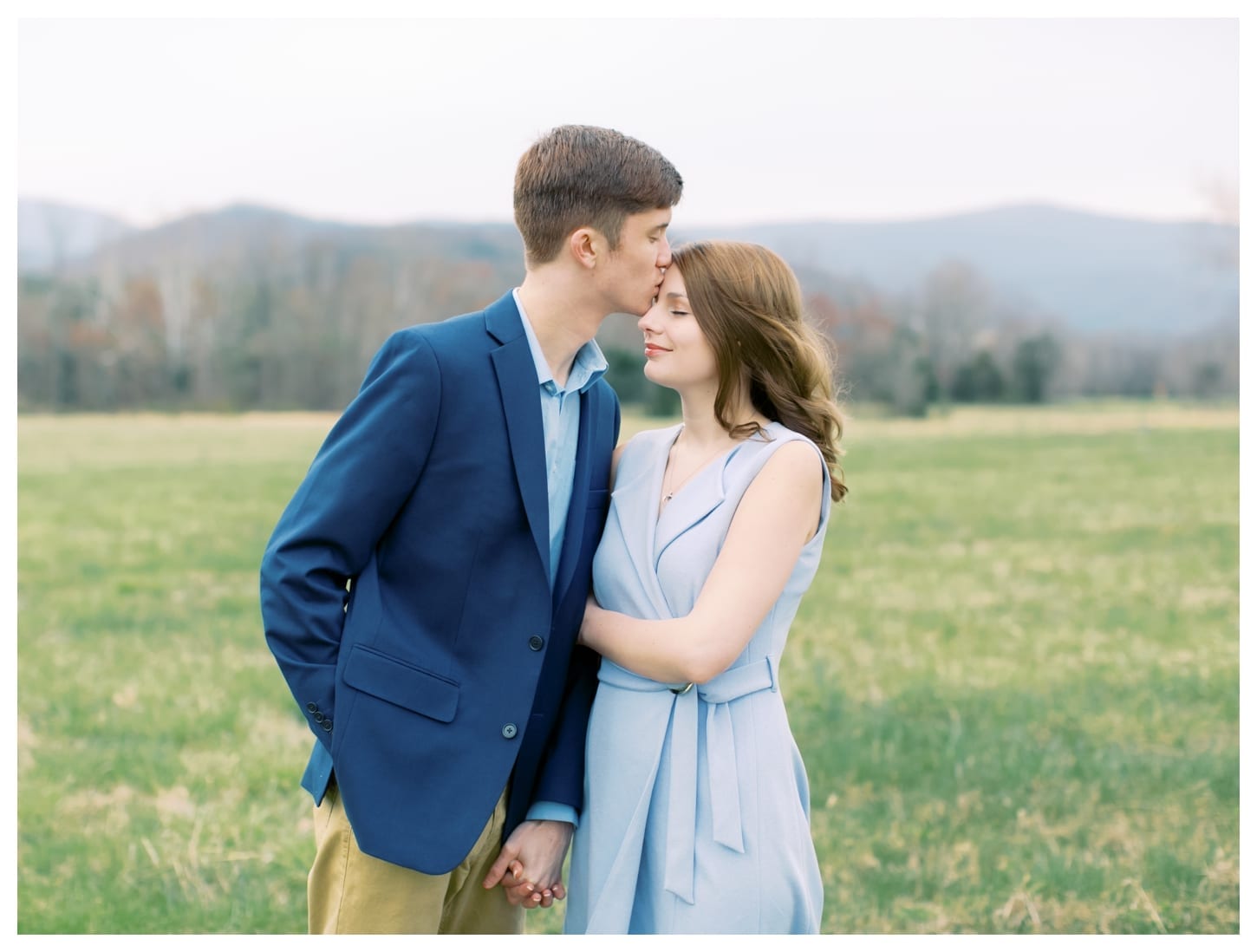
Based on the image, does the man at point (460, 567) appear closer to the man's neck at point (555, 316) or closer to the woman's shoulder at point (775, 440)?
the man's neck at point (555, 316)

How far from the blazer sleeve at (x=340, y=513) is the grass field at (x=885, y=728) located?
253 centimetres

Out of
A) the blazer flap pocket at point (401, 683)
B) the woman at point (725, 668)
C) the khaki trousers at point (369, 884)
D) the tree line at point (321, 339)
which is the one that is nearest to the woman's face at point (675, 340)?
the woman at point (725, 668)

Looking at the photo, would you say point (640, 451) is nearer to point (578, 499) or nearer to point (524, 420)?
point (578, 499)

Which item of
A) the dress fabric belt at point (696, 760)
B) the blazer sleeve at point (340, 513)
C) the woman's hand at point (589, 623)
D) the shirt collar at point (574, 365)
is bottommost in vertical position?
the dress fabric belt at point (696, 760)

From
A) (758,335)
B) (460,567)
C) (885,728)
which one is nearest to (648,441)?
(758,335)

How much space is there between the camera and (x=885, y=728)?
760 cm

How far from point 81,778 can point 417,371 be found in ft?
16.5

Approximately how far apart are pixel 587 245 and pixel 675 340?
33cm

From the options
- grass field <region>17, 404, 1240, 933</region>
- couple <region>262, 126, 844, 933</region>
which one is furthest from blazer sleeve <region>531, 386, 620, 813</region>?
grass field <region>17, 404, 1240, 933</region>

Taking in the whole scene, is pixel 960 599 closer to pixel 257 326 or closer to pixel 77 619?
pixel 77 619

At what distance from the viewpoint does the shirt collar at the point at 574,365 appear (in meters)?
3.08

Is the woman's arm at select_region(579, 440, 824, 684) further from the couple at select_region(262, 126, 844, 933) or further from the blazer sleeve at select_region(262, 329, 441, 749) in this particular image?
the blazer sleeve at select_region(262, 329, 441, 749)

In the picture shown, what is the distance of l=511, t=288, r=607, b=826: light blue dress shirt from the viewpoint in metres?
3.09
